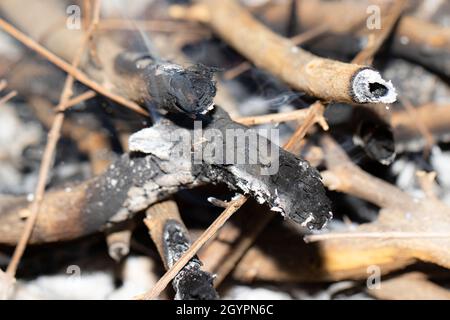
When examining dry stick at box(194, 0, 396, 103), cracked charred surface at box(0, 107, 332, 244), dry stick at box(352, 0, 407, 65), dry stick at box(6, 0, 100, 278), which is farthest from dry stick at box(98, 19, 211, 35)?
cracked charred surface at box(0, 107, 332, 244)

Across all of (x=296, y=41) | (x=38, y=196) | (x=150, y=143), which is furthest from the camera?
(x=296, y=41)

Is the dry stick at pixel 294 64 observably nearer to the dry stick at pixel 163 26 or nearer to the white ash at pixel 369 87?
the white ash at pixel 369 87

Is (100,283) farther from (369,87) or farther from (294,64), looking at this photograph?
(369,87)

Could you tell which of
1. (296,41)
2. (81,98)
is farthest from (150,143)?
(296,41)

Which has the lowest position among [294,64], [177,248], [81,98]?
[177,248]
